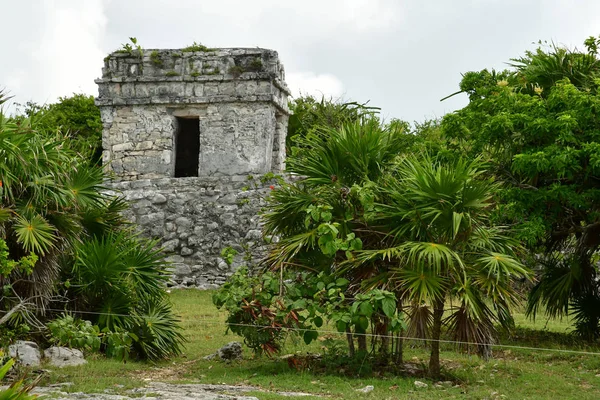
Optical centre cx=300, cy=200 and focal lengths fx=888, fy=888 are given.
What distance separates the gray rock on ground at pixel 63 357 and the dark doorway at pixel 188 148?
9873mm

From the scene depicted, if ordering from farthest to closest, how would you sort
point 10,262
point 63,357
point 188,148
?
1. point 188,148
2. point 63,357
3. point 10,262

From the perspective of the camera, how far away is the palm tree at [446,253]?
7430 millimetres

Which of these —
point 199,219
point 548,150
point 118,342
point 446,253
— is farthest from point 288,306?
point 199,219

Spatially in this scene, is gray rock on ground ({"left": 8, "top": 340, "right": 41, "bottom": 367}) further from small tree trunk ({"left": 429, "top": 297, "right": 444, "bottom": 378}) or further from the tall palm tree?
small tree trunk ({"left": 429, "top": 297, "right": 444, "bottom": 378})

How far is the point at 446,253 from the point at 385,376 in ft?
4.29

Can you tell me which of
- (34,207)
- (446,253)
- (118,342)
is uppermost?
(34,207)

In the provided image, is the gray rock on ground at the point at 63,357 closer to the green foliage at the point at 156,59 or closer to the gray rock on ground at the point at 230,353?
the gray rock on ground at the point at 230,353

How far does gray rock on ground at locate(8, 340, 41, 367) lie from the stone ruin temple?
688 cm

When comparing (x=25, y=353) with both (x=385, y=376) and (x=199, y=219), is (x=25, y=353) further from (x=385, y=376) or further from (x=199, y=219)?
(x=199, y=219)

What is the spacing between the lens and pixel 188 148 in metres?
18.2

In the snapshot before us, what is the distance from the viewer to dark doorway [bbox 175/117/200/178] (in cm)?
1789

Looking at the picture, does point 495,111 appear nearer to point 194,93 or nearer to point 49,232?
point 49,232

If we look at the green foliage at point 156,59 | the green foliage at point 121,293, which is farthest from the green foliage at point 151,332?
the green foliage at point 156,59

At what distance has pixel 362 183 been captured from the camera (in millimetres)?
8117
